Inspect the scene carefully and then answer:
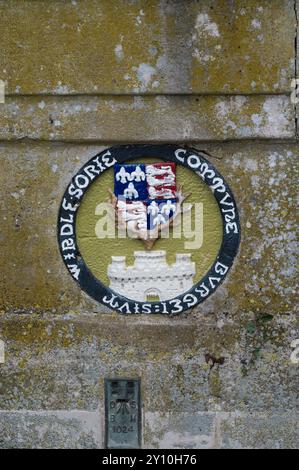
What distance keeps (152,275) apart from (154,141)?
0.68m

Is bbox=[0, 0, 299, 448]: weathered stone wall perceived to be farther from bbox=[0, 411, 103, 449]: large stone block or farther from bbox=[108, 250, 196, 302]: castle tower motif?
bbox=[108, 250, 196, 302]: castle tower motif

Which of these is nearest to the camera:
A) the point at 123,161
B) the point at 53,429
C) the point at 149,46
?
the point at 149,46

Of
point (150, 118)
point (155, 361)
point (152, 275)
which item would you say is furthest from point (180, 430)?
point (150, 118)

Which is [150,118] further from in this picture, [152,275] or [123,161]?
[152,275]

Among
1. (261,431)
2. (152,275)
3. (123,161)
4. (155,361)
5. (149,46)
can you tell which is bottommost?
(261,431)

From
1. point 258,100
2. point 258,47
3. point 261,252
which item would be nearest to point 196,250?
point 261,252

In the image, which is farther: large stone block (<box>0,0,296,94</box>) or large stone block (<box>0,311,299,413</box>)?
large stone block (<box>0,311,299,413</box>)

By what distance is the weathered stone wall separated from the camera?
11.5 feet

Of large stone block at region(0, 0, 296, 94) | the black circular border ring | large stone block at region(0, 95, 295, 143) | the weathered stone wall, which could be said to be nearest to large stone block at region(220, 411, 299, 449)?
the weathered stone wall

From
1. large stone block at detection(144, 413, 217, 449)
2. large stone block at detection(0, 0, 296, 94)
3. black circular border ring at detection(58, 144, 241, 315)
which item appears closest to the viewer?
large stone block at detection(0, 0, 296, 94)

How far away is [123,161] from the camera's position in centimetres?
363

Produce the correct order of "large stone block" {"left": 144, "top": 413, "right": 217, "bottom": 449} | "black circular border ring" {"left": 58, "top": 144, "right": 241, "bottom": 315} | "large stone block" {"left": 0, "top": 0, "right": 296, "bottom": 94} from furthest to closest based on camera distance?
"large stone block" {"left": 144, "top": 413, "right": 217, "bottom": 449}, "black circular border ring" {"left": 58, "top": 144, "right": 241, "bottom": 315}, "large stone block" {"left": 0, "top": 0, "right": 296, "bottom": 94}

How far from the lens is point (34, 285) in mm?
3723

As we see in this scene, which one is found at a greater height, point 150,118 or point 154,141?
point 150,118
